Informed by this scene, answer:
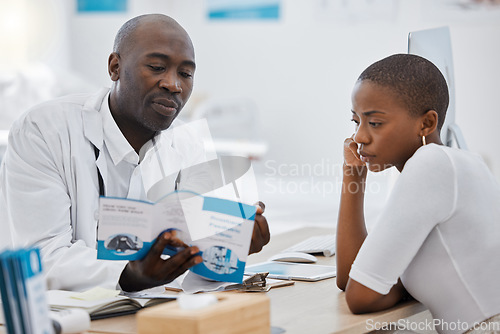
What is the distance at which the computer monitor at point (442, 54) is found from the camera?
6.12 ft

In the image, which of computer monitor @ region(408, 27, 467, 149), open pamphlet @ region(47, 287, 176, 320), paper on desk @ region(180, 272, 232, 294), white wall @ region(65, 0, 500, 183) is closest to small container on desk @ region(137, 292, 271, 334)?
open pamphlet @ region(47, 287, 176, 320)

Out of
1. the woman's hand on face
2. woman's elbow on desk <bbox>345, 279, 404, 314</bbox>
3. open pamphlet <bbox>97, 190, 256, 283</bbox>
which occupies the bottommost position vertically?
woman's elbow on desk <bbox>345, 279, 404, 314</bbox>

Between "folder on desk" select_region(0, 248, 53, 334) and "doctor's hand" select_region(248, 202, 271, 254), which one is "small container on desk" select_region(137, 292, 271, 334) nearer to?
"folder on desk" select_region(0, 248, 53, 334)

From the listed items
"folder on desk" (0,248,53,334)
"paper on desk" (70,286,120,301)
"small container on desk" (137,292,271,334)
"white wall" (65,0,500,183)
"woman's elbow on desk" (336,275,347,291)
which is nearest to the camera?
"folder on desk" (0,248,53,334)

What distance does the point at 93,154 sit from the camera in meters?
1.85

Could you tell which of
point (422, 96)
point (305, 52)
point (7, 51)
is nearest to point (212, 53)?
point (305, 52)

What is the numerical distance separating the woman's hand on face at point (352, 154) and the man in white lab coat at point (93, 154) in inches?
12.0

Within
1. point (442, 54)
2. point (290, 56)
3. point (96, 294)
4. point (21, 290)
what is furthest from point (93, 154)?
point (290, 56)

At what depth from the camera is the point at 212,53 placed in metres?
7.52

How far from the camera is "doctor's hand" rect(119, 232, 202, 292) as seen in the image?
4.70 feet

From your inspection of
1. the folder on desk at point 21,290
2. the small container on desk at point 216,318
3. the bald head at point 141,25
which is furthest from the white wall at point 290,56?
the folder on desk at point 21,290

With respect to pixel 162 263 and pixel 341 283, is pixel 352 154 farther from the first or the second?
pixel 162 263

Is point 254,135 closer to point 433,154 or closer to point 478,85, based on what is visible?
point 478,85

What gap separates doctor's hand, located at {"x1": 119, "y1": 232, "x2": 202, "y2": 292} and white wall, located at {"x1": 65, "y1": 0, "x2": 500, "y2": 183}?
4625mm
